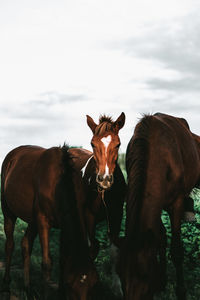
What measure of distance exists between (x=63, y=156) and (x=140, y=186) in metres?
1.15

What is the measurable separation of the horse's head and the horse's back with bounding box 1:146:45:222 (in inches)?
60.4

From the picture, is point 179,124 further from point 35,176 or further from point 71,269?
point 71,269

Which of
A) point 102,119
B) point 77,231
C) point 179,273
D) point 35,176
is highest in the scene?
point 102,119

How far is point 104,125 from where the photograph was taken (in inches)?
235

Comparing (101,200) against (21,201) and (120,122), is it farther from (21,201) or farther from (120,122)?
(21,201)

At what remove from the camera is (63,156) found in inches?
210

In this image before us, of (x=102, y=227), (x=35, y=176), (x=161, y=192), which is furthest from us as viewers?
(x=102, y=227)

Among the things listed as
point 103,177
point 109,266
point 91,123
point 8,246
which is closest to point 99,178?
point 103,177

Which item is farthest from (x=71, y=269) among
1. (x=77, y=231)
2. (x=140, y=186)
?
(x=140, y=186)

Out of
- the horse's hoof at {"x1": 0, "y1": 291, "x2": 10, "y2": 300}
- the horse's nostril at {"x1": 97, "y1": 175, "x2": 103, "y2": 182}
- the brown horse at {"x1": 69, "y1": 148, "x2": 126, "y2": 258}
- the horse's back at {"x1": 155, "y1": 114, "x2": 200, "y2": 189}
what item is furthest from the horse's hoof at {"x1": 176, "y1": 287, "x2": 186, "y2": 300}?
the horse's hoof at {"x1": 0, "y1": 291, "x2": 10, "y2": 300}

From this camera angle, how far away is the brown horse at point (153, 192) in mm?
4004

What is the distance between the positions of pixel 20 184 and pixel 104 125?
197 centimetres

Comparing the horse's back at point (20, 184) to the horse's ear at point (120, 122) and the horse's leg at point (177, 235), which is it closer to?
the horse's ear at point (120, 122)

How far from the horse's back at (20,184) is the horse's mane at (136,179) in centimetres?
217
